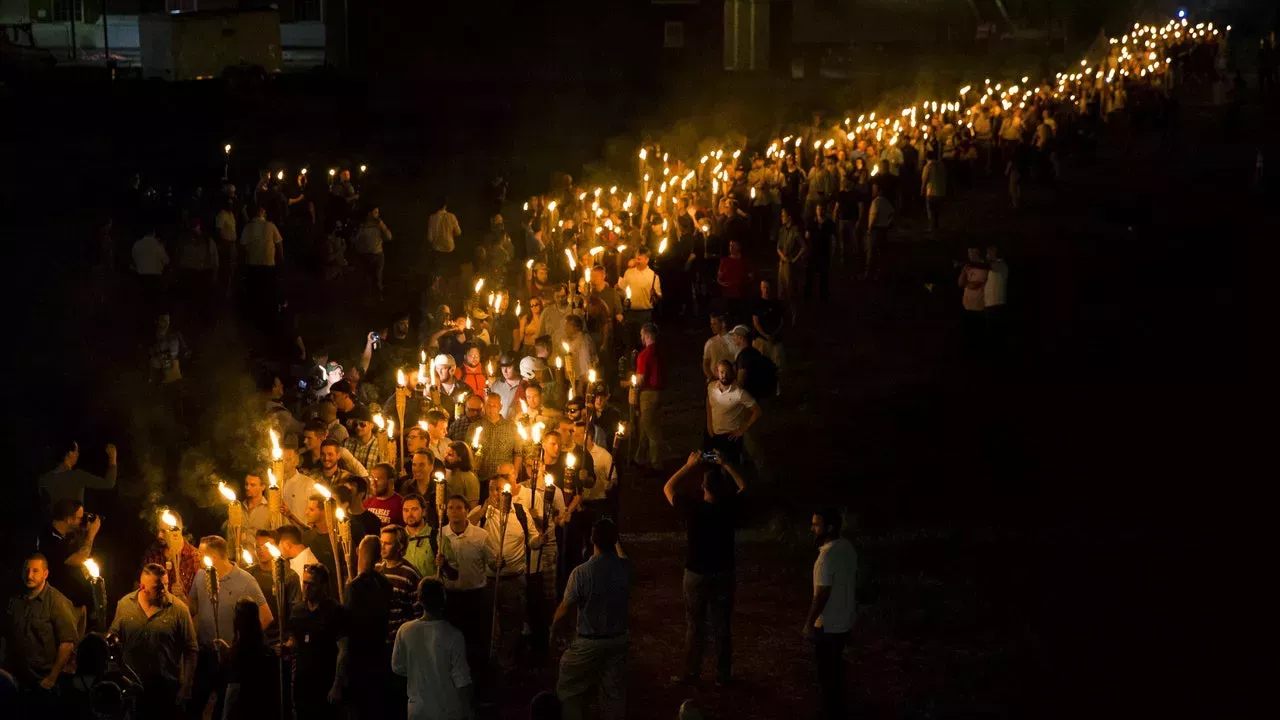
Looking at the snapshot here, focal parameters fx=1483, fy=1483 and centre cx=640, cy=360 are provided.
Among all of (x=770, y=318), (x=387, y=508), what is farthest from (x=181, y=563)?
(x=770, y=318)

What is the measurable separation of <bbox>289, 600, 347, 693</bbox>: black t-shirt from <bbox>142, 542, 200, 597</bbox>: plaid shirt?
0.93 m

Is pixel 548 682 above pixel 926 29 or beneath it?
beneath

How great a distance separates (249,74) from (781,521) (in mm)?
20355

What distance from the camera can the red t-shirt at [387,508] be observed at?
32.8ft

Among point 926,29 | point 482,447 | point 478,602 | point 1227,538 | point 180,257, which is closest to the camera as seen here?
point 478,602

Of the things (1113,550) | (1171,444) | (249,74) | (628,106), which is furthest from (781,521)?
(628,106)

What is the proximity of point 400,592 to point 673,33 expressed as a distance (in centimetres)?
3475

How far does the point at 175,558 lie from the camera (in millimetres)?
8961

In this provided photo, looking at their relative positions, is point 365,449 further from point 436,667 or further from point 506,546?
point 436,667

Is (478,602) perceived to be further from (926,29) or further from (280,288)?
(926,29)

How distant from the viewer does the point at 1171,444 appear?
16.3m

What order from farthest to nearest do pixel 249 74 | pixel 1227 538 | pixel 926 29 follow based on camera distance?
pixel 926 29
pixel 249 74
pixel 1227 538

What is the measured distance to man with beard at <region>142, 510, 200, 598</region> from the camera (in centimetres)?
879

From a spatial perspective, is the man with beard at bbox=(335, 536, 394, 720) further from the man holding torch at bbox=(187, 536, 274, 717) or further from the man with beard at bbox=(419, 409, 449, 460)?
the man with beard at bbox=(419, 409, 449, 460)
